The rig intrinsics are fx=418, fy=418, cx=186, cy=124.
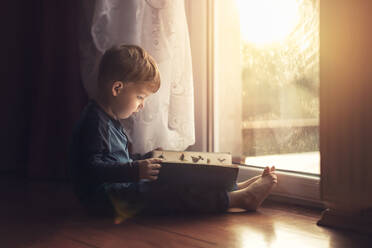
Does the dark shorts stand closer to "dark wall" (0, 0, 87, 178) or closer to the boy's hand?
the boy's hand

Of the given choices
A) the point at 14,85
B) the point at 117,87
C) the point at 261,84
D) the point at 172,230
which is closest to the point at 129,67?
the point at 117,87

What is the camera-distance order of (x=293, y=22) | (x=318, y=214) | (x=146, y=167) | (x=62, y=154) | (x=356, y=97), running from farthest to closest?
(x=62, y=154), (x=293, y=22), (x=318, y=214), (x=146, y=167), (x=356, y=97)

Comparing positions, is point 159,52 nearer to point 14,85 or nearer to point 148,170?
point 148,170

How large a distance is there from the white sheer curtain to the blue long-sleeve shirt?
19 centimetres

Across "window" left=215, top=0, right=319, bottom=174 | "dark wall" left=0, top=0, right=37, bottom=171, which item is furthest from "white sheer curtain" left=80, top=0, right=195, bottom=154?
"dark wall" left=0, top=0, right=37, bottom=171

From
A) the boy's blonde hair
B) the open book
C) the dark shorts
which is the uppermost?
the boy's blonde hair

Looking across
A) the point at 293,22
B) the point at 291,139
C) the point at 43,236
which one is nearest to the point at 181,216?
the point at 43,236

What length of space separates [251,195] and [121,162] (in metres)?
0.41

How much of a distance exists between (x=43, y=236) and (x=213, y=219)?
469 mm

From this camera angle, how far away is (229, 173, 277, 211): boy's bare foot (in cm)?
130

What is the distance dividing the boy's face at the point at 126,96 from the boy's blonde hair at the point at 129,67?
0.02 m

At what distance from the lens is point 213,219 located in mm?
1217

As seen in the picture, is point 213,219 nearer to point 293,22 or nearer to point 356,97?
point 356,97

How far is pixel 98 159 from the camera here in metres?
1.22
